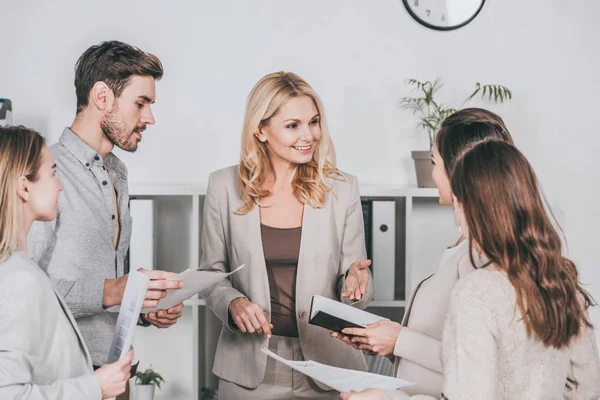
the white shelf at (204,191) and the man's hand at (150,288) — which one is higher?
the white shelf at (204,191)

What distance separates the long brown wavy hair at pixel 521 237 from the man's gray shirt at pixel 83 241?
3.22ft

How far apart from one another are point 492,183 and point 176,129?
7.03 feet

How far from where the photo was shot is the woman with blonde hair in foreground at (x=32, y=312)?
1271mm

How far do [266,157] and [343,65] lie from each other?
1058 millimetres

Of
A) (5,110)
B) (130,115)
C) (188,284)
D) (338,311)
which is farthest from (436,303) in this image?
(5,110)

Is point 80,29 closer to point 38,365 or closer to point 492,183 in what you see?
point 38,365

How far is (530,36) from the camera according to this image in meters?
3.15

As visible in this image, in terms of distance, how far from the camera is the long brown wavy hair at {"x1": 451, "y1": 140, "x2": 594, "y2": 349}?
1.24m

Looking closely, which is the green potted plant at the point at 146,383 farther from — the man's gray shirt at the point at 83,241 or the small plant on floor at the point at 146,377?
the man's gray shirt at the point at 83,241

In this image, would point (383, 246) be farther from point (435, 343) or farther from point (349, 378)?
point (349, 378)

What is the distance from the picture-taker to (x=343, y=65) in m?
3.14

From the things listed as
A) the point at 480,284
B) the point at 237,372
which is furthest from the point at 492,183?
the point at 237,372

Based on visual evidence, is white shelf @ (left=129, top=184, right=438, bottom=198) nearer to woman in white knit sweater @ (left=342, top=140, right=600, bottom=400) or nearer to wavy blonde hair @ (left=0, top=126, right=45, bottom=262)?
wavy blonde hair @ (left=0, top=126, right=45, bottom=262)

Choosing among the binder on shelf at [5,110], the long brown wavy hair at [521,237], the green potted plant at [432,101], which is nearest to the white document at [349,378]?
the long brown wavy hair at [521,237]
